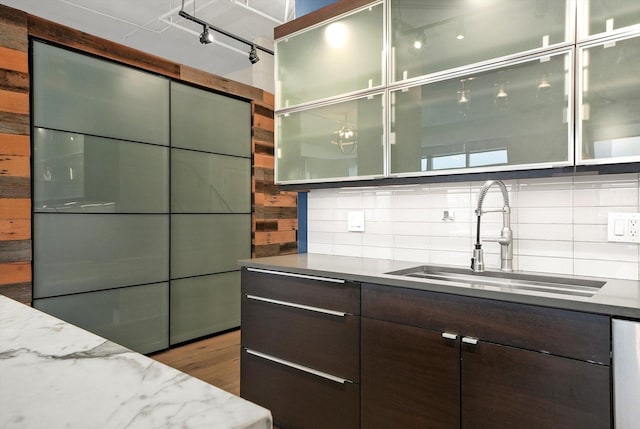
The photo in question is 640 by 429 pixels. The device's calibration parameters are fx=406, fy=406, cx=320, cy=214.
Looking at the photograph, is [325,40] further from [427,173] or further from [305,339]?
[305,339]

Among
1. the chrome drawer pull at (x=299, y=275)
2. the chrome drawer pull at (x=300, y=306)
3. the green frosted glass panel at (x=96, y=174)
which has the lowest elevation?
the chrome drawer pull at (x=300, y=306)

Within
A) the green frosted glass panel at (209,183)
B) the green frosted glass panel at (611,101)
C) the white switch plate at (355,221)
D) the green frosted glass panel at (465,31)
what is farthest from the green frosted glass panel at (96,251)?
the green frosted glass panel at (611,101)

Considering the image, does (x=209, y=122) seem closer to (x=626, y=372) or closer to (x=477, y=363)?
(x=477, y=363)

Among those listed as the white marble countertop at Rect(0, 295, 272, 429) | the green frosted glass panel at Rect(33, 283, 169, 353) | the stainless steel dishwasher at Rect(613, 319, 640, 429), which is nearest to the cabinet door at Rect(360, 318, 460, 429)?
the stainless steel dishwasher at Rect(613, 319, 640, 429)

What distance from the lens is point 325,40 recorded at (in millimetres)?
2330

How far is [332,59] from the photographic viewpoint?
7.55 ft

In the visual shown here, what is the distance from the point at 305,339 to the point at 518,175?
1.20 meters

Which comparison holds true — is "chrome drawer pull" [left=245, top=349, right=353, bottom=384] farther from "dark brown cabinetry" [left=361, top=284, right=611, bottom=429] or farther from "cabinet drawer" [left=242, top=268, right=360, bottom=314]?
"cabinet drawer" [left=242, top=268, right=360, bottom=314]

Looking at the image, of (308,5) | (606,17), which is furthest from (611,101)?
(308,5)

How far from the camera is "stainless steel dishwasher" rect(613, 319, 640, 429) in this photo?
1.15 meters

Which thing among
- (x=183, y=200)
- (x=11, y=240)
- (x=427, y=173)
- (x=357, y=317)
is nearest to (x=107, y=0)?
(x=183, y=200)

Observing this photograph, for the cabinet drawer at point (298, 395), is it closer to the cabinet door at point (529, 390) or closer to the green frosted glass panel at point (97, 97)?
the cabinet door at point (529, 390)

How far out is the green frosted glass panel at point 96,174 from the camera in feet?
8.46

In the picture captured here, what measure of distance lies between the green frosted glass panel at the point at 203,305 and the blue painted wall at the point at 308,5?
226 centimetres
